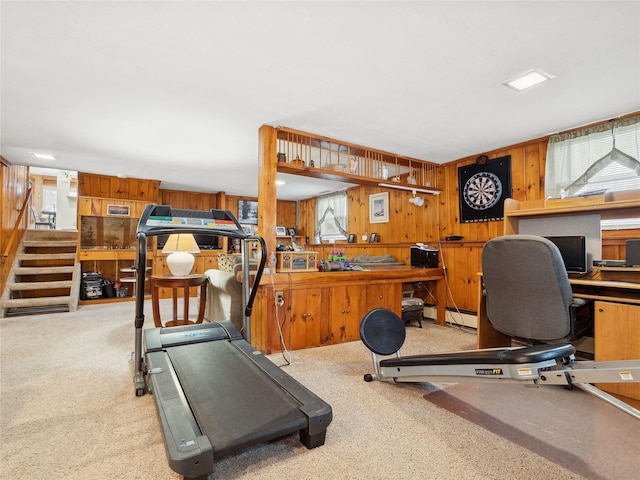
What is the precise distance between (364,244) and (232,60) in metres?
4.39

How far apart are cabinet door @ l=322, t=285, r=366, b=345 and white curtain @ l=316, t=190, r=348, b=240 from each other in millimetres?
3388

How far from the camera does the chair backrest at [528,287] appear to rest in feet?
6.27

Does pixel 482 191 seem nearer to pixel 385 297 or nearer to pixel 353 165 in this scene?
pixel 353 165

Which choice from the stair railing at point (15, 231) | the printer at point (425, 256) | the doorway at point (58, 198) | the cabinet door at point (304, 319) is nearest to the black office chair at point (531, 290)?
the cabinet door at point (304, 319)

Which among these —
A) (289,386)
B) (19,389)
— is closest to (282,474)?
(289,386)

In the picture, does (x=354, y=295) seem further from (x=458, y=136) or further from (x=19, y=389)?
(x=19, y=389)

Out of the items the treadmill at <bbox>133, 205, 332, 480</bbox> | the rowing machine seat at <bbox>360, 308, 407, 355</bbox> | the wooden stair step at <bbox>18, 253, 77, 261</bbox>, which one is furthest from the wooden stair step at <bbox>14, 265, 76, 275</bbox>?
the rowing machine seat at <bbox>360, 308, 407, 355</bbox>

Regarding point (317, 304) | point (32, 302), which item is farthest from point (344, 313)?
point (32, 302)

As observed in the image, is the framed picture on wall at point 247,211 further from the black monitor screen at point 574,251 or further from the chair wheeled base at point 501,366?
the black monitor screen at point 574,251

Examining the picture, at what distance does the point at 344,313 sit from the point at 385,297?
24.0 inches

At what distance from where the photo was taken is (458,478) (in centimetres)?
141

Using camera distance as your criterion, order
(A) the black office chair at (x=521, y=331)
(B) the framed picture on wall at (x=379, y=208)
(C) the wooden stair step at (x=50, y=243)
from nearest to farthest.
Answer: (A) the black office chair at (x=521, y=331)
(C) the wooden stair step at (x=50, y=243)
(B) the framed picture on wall at (x=379, y=208)

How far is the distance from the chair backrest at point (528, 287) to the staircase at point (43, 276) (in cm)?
588

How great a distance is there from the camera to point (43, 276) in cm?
572
